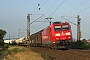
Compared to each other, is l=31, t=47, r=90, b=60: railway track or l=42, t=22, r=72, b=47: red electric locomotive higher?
l=42, t=22, r=72, b=47: red electric locomotive

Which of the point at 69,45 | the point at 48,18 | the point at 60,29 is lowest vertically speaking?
the point at 69,45

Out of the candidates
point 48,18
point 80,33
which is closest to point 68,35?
point 80,33

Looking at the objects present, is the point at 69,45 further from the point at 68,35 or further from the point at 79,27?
the point at 79,27

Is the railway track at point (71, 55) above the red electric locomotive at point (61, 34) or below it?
below

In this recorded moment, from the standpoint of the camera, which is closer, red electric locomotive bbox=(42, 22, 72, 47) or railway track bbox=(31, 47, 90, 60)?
railway track bbox=(31, 47, 90, 60)

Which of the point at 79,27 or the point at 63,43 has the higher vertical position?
the point at 79,27

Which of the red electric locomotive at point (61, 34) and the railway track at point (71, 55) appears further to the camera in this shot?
the red electric locomotive at point (61, 34)

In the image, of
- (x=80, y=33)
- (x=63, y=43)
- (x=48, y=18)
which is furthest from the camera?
(x=48, y=18)

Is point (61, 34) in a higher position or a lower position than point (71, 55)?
higher

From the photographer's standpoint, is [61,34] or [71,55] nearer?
[71,55]

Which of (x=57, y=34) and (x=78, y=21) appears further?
(x=78, y=21)

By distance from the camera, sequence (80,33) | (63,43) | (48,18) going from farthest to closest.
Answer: (48,18) → (80,33) → (63,43)

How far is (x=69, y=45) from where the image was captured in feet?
102

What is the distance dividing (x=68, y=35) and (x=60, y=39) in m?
1.25
